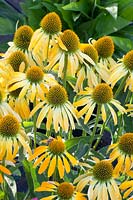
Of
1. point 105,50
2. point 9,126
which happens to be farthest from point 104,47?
point 9,126

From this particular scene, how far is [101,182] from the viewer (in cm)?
104

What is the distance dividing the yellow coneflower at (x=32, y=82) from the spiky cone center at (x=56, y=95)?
0.05 feet

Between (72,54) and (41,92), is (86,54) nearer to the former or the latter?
(72,54)

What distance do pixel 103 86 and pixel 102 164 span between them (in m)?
0.17

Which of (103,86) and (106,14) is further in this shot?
(106,14)

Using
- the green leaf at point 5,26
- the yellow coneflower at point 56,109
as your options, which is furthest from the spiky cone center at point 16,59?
the green leaf at point 5,26

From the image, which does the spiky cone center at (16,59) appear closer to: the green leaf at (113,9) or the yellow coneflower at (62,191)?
the yellow coneflower at (62,191)

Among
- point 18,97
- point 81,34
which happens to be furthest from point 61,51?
point 81,34

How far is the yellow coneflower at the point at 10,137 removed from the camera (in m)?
1.01

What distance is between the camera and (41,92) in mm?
1074

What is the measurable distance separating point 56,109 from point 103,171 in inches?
5.9

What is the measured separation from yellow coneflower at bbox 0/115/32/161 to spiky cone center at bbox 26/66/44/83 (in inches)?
4.0

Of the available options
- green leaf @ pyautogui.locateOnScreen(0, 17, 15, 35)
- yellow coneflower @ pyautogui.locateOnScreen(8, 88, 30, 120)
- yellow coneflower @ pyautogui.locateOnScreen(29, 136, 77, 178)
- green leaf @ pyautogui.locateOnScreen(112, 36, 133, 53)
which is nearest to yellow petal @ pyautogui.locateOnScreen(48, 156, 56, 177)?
yellow coneflower @ pyautogui.locateOnScreen(29, 136, 77, 178)

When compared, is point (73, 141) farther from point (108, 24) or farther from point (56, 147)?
point (108, 24)
